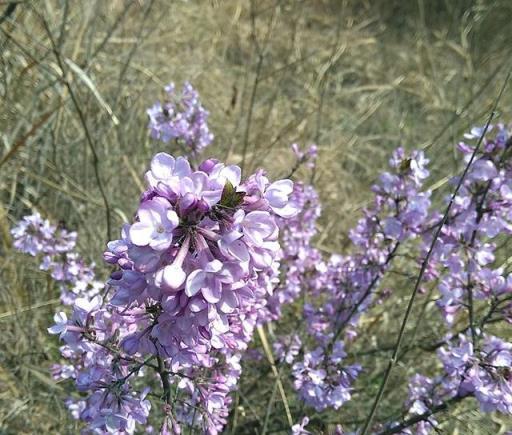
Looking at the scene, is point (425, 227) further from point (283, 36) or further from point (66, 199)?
point (283, 36)

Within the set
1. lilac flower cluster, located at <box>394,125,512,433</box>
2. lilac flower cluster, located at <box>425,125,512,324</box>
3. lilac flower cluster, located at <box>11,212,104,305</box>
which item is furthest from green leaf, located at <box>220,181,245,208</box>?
lilac flower cluster, located at <box>11,212,104,305</box>

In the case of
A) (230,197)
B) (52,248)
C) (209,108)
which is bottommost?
(230,197)

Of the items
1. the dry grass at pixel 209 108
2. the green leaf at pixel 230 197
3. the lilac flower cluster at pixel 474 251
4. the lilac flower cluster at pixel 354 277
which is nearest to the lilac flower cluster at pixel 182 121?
the dry grass at pixel 209 108

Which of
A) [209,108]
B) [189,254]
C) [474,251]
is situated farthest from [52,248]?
[209,108]

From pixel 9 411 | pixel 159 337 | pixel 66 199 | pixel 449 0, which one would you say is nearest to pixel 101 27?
pixel 66 199

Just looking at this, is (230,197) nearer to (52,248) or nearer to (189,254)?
(189,254)

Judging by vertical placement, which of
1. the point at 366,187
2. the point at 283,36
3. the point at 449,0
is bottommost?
the point at 366,187
